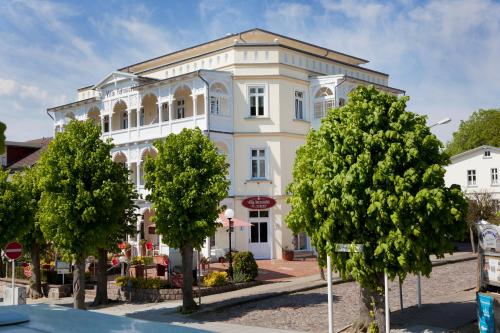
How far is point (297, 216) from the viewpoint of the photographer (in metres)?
12.4

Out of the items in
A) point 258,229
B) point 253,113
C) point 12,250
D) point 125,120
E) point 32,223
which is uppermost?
point 125,120

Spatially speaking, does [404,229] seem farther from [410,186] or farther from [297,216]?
[297,216]

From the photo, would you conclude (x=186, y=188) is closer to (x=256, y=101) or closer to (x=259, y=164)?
(x=259, y=164)

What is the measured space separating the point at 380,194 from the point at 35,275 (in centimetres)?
1704

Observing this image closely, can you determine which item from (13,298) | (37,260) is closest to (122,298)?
(37,260)

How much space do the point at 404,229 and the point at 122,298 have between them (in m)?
12.8

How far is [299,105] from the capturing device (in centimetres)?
3253

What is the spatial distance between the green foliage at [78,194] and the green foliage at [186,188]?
1396mm

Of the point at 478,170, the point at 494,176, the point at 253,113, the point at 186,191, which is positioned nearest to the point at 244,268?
the point at 186,191

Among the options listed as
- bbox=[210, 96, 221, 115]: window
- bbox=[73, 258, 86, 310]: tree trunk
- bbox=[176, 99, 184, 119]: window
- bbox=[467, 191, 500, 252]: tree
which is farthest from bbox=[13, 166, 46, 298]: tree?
bbox=[467, 191, 500, 252]: tree

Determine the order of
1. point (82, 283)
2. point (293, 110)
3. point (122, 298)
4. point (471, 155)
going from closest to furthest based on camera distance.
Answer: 1. point (82, 283)
2. point (122, 298)
3. point (293, 110)
4. point (471, 155)

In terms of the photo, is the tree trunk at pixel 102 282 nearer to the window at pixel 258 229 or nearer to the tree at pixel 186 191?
the tree at pixel 186 191

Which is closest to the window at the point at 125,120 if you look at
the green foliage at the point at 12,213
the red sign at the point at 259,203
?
the red sign at the point at 259,203

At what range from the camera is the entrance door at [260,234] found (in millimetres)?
30505
